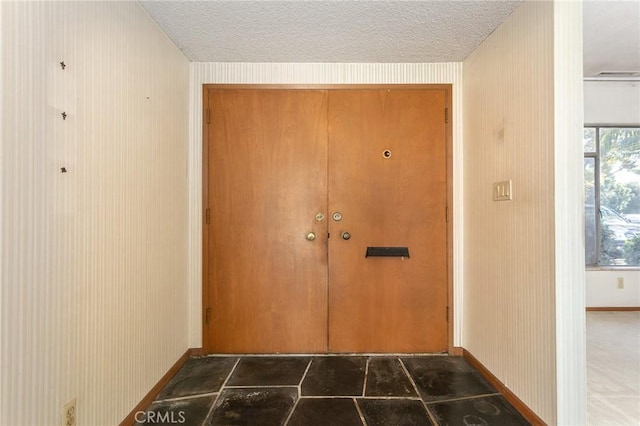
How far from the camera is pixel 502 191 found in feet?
5.53

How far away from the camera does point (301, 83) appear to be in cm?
217

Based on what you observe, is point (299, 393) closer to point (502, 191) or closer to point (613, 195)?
point (502, 191)

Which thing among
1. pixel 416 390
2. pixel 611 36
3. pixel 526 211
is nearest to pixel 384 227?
pixel 526 211

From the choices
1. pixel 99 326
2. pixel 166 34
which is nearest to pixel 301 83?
pixel 166 34

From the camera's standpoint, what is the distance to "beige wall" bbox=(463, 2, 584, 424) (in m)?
1.33

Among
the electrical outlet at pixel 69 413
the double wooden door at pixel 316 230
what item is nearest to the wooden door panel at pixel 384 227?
the double wooden door at pixel 316 230

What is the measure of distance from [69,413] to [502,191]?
2339 millimetres

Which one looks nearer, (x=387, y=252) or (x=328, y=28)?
(x=328, y=28)

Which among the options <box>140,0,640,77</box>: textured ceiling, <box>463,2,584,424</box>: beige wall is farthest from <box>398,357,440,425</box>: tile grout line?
<box>140,0,640,77</box>: textured ceiling

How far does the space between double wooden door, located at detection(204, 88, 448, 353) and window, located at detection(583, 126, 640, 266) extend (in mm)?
2178

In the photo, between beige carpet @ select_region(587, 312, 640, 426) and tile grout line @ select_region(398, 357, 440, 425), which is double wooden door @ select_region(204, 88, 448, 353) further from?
beige carpet @ select_region(587, 312, 640, 426)

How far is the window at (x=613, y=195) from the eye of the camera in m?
2.97

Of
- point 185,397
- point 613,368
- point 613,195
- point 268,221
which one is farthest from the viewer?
point 613,195

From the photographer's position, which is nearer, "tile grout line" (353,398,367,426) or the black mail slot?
"tile grout line" (353,398,367,426)
